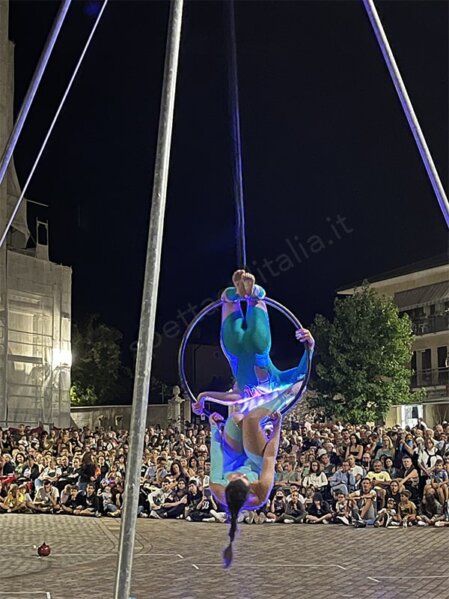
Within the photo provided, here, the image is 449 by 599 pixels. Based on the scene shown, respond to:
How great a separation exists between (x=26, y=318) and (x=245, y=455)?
2680 centimetres

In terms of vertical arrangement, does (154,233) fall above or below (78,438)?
above

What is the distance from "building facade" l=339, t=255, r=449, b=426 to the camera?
4134 cm

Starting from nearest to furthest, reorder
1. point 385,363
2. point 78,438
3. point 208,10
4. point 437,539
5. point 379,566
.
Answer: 1. point 208,10
2. point 379,566
3. point 437,539
4. point 78,438
5. point 385,363

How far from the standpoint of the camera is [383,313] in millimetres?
39938

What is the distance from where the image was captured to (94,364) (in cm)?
4597

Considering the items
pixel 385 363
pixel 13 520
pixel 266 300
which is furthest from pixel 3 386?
pixel 266 300

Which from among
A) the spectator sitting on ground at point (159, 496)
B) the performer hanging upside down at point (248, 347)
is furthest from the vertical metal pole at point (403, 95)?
the spectator sitting on ground at point (159, 496)

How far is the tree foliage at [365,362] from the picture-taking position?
1522 inches

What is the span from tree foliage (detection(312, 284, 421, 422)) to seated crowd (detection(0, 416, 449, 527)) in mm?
17740

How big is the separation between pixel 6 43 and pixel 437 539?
2387 centimetres

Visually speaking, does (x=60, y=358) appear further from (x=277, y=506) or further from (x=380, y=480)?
(x=380, y=480)

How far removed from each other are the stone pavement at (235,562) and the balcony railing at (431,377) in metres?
26.6

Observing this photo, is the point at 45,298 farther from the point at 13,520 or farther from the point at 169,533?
the point at 169,533

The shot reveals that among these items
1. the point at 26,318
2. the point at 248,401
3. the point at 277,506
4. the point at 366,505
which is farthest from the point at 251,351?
the point at 26,318
